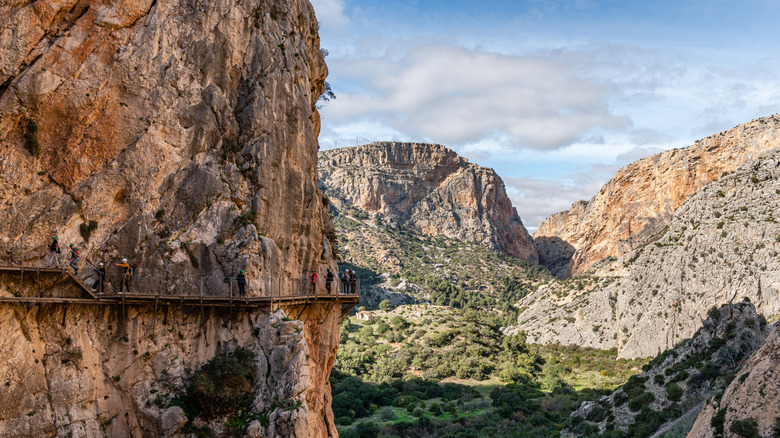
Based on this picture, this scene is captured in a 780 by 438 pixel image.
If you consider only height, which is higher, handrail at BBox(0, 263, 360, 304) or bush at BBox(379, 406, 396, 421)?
→ handrail at BBox(0, 263, 360, 304)

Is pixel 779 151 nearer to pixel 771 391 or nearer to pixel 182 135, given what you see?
pixel 771 391

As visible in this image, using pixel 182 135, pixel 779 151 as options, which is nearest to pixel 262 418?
pixel 182 135

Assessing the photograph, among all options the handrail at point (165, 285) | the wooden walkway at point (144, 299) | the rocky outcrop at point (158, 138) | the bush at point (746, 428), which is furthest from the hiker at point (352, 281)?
the bush at point (746, 428)

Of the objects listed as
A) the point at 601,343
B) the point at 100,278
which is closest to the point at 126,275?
the point at 100,278

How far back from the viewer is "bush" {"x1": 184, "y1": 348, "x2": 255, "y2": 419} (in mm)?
22484

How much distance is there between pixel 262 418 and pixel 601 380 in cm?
6504

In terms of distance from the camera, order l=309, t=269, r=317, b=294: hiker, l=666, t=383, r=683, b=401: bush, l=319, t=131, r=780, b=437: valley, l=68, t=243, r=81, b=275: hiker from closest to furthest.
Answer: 1. l=68, t=243, r=81, b=275: hiker
2. l=309, t=269, r=317, b=294: hiker
3. l=666, t=383, r=683, b=401: bush
4. l=319, t=131, r=780, b=437: valley

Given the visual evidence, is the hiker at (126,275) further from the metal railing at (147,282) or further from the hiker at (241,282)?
the hiker at (241,282)

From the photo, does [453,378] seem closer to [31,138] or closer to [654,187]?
[31,138]

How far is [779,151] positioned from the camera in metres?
87.3

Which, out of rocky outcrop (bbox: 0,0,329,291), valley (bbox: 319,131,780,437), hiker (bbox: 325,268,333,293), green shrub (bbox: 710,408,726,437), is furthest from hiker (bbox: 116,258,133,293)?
valley (bbox: 319,131,780,437)

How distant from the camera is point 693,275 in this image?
7750 centimetres

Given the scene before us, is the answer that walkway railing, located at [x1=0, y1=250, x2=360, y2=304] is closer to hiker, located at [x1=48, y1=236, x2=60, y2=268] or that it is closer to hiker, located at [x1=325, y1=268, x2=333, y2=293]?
hiker, located at [x1=48, y1=236, x2=60, y2=268]

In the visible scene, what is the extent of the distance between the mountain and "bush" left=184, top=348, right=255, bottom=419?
6077cm
